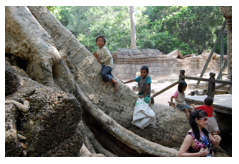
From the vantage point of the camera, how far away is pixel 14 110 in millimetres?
1557

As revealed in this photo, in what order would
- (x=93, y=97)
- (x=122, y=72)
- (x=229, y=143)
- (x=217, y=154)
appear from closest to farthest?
(x=93, y=97) < (x=217, y=154) < (x=229, y=143) < (x=122, y=72)

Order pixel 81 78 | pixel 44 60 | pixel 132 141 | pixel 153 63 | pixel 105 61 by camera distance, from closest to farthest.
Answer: pixel 44 60 → pixel 132 141 → pixel 81 78 → pixel 105 61 → pixel 153 63

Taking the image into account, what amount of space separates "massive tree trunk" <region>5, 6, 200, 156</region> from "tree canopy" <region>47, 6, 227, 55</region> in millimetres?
15043

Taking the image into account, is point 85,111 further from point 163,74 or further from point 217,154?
point 163,74

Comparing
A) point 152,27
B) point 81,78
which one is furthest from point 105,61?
point 152,27

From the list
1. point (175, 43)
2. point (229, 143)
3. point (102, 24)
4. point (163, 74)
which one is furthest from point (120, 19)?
point (229, 143)

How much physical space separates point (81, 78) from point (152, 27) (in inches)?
668

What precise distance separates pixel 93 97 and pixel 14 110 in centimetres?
168

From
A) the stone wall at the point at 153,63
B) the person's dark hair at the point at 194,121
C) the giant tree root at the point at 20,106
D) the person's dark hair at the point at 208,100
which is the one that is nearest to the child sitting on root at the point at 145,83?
the person's dark hair at the point at 208,100

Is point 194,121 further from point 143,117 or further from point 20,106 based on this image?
point 143,117

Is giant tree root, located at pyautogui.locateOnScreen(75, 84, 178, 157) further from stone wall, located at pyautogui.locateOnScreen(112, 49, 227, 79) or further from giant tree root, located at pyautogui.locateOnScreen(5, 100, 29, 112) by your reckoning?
stone wall, located at pyautogui.locateOnScreen(112, 49, 227, 79)

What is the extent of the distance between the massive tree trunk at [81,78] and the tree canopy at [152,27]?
1504 cm

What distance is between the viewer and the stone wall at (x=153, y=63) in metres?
13.3

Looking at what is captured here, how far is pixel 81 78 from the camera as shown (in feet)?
10.5
